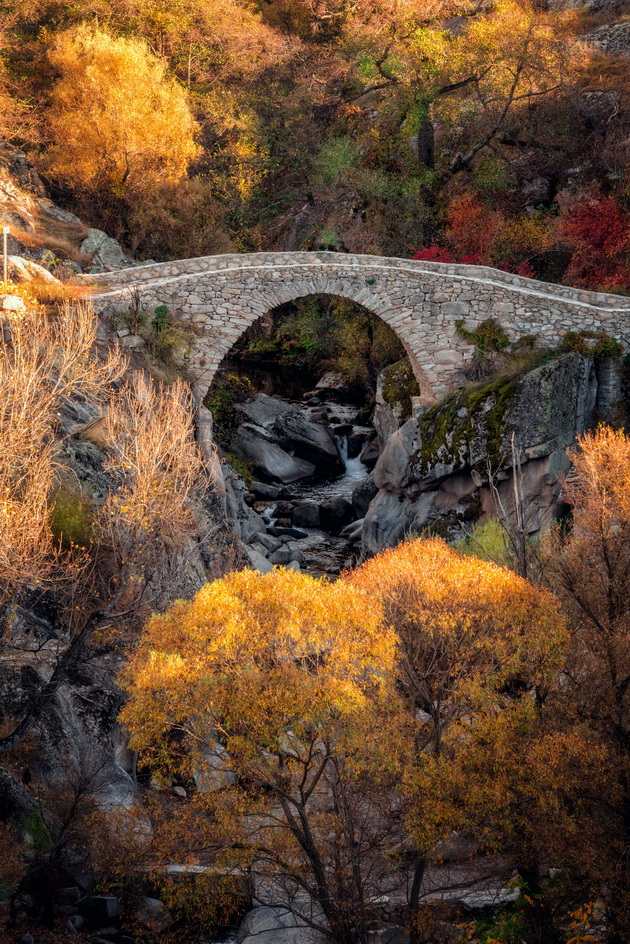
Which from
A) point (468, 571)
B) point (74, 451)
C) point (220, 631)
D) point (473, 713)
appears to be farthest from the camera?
point (74, 451)

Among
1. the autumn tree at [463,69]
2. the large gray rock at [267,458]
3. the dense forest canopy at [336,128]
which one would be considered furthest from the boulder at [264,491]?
the autumn tree at [463,69]

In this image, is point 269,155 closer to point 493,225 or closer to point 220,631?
point 493,225

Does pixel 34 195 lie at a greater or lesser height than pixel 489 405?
greater

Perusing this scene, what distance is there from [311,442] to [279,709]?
849 inches

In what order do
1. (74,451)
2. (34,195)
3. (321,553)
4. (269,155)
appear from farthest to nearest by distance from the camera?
1. (269,155)
2. (34,195)
3. (321,553)
4. (74,451)

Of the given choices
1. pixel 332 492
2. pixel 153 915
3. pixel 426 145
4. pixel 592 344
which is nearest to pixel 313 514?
pixel 332 492

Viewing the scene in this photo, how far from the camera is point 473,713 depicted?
10.5m

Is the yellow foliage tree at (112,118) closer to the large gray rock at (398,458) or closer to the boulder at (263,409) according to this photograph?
the boulder at (263,409)

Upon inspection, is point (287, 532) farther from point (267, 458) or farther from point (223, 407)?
point (223, 407)

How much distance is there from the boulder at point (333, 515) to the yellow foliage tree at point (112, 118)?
12.3 meters

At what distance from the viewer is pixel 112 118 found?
2502 centimetres

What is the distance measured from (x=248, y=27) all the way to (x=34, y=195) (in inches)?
518

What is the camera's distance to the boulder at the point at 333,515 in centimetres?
2581

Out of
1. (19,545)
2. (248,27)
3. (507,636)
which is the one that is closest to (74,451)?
(19,545)
